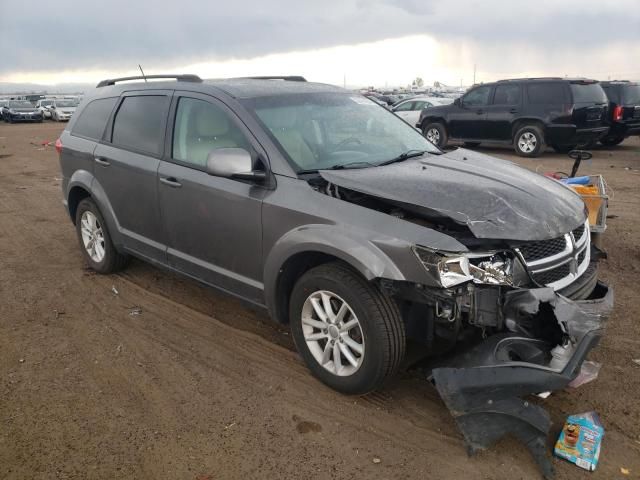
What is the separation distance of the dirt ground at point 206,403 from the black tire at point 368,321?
0.80 ft

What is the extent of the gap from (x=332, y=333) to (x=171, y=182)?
1.77 metres

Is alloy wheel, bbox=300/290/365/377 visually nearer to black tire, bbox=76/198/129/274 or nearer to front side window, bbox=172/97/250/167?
front side window, bbox=172/97/250/167

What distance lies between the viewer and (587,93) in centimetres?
1288

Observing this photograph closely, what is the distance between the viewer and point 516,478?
273 cm

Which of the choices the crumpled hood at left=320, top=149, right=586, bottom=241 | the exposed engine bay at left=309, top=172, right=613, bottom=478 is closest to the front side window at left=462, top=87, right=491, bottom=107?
the crumpled hood at left=320, top=149, right=586, bottom=241

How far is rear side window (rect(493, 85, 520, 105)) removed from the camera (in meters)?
13.7

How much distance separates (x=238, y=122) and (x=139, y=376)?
6.03 ft

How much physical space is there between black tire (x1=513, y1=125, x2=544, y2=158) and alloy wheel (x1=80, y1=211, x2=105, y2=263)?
11.1 metres

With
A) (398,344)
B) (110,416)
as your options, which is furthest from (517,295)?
(110,416)

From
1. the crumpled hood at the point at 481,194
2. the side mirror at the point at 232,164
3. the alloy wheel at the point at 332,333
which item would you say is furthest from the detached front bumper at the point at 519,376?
the side mirror at the point at 232,164

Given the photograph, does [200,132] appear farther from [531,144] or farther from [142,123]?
[531,144]

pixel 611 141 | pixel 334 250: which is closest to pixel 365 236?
pixel 334 250

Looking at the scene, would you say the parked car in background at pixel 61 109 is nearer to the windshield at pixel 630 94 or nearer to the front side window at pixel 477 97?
the front side window at pixel 477 97

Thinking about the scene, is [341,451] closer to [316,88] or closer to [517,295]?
[517,295]
